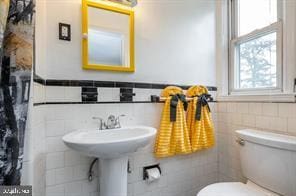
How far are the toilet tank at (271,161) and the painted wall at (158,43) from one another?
745mm

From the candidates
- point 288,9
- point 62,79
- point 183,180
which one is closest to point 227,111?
point 183,180

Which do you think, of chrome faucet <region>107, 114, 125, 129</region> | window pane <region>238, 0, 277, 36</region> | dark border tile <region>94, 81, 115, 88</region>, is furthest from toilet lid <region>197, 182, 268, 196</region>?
window pane <region>238, 0, 277, 36</region>

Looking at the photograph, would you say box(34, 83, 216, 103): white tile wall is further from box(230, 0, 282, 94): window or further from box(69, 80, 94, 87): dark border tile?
box(230, 0, 282, 94): window

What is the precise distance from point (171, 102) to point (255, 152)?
2.21ft

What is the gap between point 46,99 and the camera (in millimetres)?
1190

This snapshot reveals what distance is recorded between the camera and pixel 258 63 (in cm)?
161

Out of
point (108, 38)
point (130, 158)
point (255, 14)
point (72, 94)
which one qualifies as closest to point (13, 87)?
point (72, 94)

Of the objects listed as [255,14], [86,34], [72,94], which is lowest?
[72,94]

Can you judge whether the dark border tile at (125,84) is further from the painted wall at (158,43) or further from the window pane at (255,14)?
the window pane at (255,14)

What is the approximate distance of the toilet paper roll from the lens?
1.46 metres

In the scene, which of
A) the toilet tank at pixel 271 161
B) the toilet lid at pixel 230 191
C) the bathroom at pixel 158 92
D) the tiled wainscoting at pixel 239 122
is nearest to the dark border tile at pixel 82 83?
the bathroom at pixel 158 92

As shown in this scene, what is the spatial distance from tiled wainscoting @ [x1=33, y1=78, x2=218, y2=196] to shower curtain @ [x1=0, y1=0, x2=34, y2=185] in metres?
0.43

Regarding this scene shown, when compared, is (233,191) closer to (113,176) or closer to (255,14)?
(113,176)

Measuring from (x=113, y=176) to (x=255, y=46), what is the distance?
1.58 metres
